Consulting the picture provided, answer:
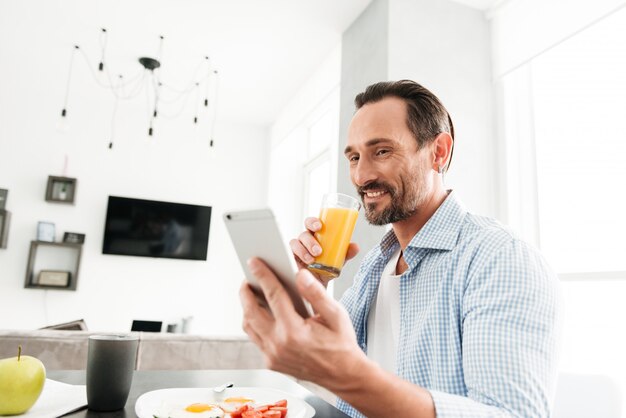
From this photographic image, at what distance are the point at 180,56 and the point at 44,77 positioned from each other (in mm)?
1595

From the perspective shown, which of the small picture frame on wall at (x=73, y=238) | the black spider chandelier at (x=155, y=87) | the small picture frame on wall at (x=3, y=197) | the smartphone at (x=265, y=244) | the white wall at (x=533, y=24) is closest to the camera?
the smartphone at (x=265, y=244)

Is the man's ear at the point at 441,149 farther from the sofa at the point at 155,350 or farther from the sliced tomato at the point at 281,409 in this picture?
the sofa at the point at 155,350

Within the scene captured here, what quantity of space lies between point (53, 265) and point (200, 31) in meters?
2.97

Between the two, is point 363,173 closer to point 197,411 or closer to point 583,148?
point 197,411

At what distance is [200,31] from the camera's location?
365cm

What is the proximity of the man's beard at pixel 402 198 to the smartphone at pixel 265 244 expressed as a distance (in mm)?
628

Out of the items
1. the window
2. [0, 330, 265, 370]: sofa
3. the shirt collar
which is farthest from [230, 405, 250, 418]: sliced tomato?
the window

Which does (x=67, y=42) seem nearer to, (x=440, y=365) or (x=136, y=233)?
(x=136, y=233)

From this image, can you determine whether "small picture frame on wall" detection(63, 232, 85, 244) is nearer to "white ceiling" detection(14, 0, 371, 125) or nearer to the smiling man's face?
"white ceiling" detection(14, 0, 371, 125)

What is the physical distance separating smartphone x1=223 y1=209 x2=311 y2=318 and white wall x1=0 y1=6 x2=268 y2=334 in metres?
4.44

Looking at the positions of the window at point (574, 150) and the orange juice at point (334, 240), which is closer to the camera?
the orange juice at point (334, 240)

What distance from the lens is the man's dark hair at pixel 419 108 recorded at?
1.28 m

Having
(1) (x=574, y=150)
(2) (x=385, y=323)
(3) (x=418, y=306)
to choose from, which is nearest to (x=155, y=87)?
(1) (x=574, y=150)

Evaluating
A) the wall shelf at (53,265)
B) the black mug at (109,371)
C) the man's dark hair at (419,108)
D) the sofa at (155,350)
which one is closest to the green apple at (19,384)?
the black mug at (109,371)
